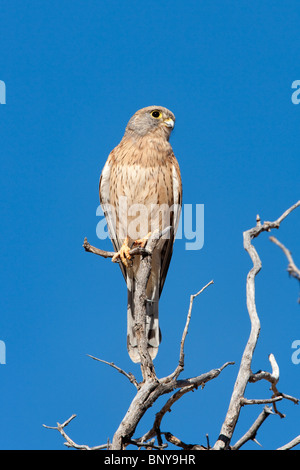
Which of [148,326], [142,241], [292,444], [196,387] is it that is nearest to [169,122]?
[142,241]

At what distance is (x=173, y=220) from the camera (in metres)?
5.36

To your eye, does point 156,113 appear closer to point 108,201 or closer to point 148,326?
point 108,201

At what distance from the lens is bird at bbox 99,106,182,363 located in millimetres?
5172

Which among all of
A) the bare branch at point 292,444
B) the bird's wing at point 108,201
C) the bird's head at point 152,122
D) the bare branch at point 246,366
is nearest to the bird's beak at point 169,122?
the bird's head at point 152,122

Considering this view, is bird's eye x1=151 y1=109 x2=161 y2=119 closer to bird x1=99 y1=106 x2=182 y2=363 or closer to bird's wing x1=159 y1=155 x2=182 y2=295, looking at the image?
bird x1=99 y1=106 x2=182 y2=363

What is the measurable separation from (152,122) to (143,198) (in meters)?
0.92

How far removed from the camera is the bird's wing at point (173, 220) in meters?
5.30

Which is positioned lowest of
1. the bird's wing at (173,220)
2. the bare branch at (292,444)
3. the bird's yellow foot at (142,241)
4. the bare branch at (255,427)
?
the bare branch at (292,444)

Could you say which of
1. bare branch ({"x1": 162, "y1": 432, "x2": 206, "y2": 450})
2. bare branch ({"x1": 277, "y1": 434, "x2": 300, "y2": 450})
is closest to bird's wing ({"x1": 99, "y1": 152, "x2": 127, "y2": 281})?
bare branch ({"x1": 162, "y1": 432, "x2": 206, "y2": 450})

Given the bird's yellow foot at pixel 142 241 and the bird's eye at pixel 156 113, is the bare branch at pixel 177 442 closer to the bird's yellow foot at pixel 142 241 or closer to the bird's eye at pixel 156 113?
the bird's yellow foot at pixel 142 241

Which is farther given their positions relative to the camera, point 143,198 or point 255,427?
point 143,198

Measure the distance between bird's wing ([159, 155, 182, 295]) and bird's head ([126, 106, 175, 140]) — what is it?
33cm

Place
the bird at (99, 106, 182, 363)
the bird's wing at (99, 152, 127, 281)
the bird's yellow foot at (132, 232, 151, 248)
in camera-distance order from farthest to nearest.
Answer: the bird's wing at (99, 152, 127, 281) < the bird at (99, 106, 182, 363) < the bird's yellow foot at (132, 232, 151, 248)

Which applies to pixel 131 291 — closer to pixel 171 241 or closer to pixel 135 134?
pixel 171 241
